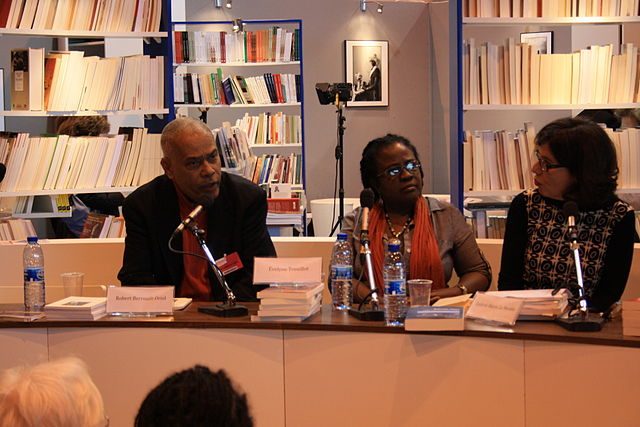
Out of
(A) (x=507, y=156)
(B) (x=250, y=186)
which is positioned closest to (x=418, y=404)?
(B) (x=250, y=186)

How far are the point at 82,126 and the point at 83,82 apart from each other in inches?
10.3

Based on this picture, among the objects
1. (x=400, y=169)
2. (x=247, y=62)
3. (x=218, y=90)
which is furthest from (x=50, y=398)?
(x=247, y=62)

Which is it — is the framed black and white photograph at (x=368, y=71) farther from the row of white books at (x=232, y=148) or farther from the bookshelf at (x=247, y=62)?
the row of white books at (x=232, y=148)

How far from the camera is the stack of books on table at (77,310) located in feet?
9.78

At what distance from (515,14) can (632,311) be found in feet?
7.52

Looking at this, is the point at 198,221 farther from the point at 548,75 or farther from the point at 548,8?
the point at 548,8

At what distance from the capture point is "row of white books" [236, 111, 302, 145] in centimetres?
894

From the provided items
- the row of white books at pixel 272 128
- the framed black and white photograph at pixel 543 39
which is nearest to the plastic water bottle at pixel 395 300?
the row of white books at pixel 272 128

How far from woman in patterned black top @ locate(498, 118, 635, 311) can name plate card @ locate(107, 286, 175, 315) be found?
45.3 inches

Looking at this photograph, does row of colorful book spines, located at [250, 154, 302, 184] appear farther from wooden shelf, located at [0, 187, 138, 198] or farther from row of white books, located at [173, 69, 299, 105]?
wooden shelf, located at [0, 187, 138, 198]

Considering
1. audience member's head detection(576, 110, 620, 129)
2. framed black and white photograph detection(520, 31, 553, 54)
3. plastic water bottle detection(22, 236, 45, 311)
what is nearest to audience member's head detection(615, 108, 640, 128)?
audience member's head detection(576, 110, 620, 129)

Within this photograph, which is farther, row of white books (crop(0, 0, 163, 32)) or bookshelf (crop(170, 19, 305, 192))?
bookshelf (crop(170, 19, 305, 192))

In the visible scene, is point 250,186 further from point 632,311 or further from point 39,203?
point 39,203

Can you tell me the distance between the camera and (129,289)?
3062mm
